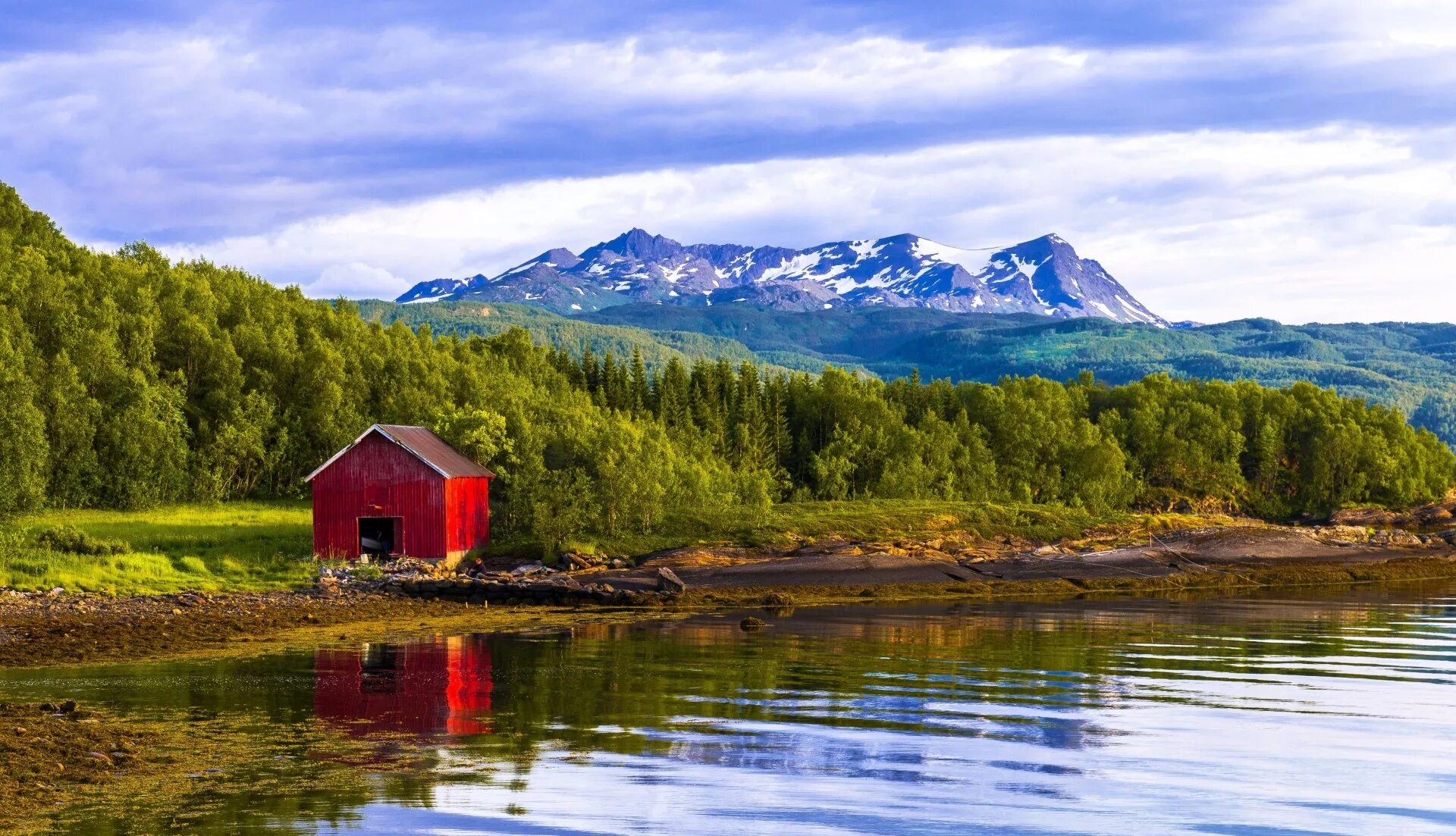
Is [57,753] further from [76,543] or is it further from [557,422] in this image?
[557,422]

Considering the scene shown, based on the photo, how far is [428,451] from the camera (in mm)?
56031

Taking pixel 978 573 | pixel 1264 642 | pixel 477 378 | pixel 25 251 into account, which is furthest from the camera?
pixel 477 378

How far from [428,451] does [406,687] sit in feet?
97.9

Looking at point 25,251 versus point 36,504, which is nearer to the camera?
point 36,504

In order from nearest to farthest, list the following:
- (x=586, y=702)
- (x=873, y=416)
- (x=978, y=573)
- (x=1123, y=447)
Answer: (x=586, y=702) → (x=978, y=573) → (x=873, y=416) → (x=1123, y=447)

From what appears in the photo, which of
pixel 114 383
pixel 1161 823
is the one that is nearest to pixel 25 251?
pixel 114 383

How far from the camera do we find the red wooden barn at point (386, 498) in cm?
5469

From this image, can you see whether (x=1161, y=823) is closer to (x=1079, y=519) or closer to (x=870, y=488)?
(x=1079, y=519)

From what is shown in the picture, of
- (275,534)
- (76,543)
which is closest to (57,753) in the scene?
(76,543)

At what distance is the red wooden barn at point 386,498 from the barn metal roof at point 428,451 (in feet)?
0.21

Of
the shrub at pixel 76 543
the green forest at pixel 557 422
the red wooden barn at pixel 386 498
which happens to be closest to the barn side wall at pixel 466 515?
the red wooden barn at pixel 386 498

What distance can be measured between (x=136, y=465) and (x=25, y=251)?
2415 centimetres

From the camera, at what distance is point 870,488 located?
95312 millimetres

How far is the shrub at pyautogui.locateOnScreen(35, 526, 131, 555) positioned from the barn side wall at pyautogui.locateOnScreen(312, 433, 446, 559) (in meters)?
7.72
